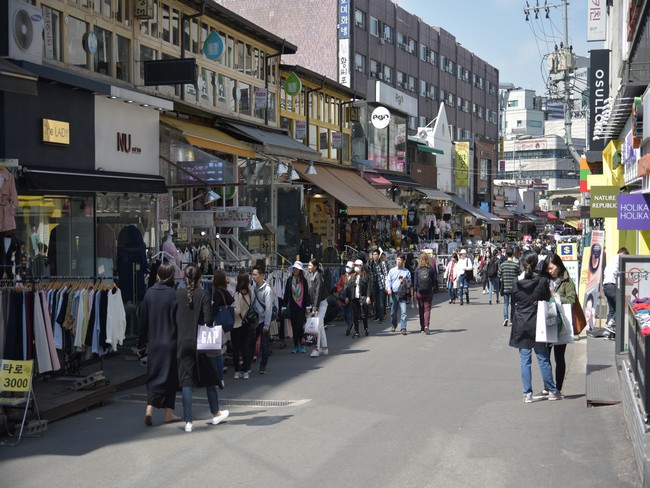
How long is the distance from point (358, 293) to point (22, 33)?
8781 mm

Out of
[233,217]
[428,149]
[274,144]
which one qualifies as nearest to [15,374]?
[233,217]

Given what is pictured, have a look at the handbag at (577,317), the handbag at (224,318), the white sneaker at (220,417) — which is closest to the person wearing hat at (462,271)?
the handbag at (577,317)

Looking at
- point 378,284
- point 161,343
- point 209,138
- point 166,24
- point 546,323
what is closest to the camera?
point 161,343

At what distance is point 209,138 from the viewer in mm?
20203

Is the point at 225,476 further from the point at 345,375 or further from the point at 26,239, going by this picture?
the point at 26,239

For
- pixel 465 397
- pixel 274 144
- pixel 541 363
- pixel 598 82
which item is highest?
pixel 598 82

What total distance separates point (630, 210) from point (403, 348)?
5109 millimetres

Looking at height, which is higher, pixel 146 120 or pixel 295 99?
pixel 295 99

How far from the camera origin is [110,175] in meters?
16.7

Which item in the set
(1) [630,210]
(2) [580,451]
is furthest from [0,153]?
(1) [630,210]

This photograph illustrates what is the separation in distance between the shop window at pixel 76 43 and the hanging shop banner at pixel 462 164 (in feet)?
142

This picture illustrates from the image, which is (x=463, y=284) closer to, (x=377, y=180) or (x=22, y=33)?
(x=377, y=180)

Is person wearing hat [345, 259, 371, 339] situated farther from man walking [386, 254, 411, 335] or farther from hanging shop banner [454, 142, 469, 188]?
hanging shop banner [454, 142, 469, 188]

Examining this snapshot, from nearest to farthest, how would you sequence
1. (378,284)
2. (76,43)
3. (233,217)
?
(76,43)
(233,217)
(378,284)
